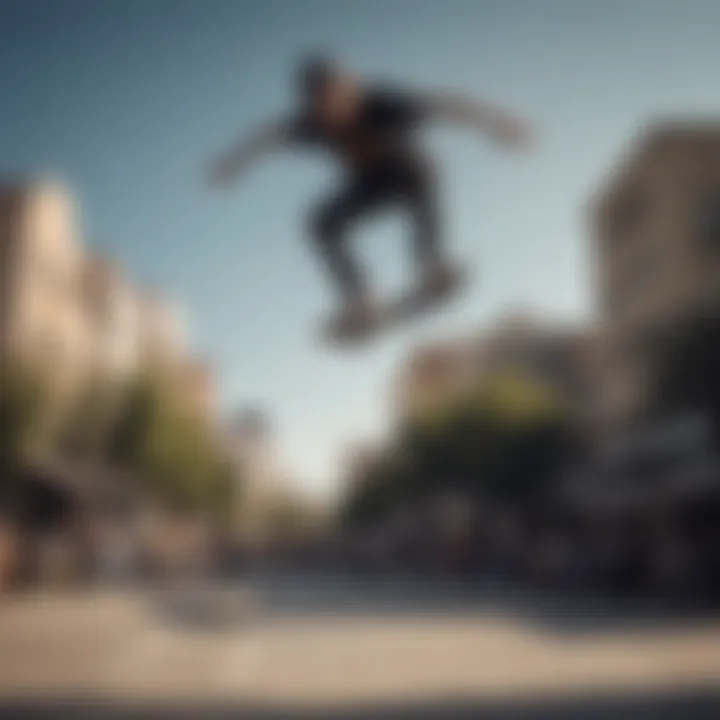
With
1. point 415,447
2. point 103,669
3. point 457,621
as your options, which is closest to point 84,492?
point 457,621

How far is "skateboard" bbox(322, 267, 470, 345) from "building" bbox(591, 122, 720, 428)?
1880 centimetres

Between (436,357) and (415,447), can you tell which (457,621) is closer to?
(436,357)

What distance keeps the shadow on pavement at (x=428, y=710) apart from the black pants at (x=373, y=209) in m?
3.45

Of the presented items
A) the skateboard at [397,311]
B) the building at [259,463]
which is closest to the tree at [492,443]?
the skateboard at [397,311]

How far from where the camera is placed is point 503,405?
2956 cm

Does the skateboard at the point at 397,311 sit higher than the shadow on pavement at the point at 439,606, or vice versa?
the skateboard at the point at 397,311

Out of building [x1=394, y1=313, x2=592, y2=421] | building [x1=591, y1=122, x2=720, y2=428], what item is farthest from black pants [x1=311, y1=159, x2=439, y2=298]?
building [x1=394, y1=313, x2=592, y2=421]

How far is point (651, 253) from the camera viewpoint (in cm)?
3064

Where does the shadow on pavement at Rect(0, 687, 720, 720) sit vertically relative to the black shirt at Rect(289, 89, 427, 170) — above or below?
below

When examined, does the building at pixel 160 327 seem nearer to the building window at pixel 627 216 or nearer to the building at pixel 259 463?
the building at pixel 259 463

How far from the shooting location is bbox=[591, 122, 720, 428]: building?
25766mm

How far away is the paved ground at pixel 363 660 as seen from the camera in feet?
23.7

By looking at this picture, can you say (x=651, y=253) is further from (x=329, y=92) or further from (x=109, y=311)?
(x=109, y=311)

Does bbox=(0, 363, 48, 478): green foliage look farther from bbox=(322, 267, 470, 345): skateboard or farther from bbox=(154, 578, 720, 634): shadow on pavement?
bbox=(322, 267, 470, 345): skateboard
